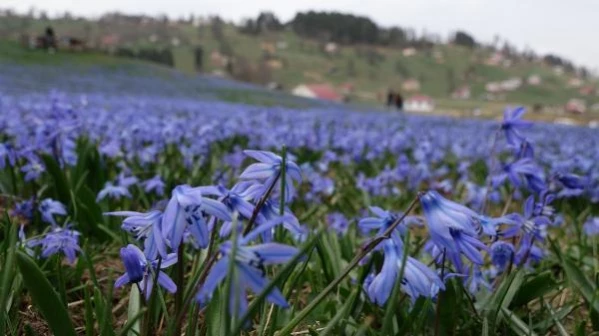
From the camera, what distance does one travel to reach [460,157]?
9047mm

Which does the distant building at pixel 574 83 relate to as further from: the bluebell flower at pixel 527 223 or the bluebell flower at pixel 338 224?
the bluebell flower at pixel 527 223

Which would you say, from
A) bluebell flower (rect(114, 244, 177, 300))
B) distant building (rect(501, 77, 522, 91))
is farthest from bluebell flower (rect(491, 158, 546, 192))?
distant building (rect(501, 77, 522, 91))

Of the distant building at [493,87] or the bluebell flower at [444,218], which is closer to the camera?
the bluebell flower at [444,218]

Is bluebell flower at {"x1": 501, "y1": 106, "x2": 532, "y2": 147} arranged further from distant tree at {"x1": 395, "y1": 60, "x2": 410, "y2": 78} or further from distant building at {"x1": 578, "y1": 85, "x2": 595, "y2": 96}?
distant building at {"x1": 578, "y1": 85, "x2": 595, "y2": 96}

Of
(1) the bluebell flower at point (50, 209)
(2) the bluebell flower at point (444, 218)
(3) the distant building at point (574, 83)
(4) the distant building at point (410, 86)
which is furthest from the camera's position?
(3) the distant building at point (574, 83)

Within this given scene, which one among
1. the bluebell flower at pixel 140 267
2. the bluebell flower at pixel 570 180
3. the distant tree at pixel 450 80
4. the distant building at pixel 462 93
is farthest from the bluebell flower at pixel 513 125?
the distant tree at pixel 450 80

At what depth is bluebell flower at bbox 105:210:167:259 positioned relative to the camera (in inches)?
45.8

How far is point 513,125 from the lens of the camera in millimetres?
2332

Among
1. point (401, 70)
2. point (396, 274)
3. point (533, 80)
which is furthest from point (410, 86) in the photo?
point (396, 274)

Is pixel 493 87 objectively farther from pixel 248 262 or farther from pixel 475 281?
pixel 248 262

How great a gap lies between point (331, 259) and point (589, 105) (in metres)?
164

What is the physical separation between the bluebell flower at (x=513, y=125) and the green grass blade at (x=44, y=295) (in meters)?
1.67

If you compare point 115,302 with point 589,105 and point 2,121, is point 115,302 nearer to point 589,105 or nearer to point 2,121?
point 2,121

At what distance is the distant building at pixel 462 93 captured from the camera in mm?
154500
